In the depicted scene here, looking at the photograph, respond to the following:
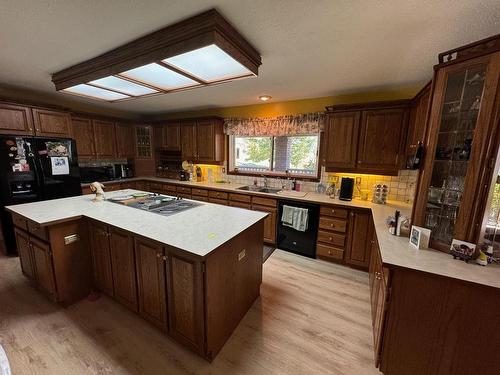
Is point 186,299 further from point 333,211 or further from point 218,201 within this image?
point 218,201

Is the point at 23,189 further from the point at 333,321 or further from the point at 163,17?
the point at 333,321

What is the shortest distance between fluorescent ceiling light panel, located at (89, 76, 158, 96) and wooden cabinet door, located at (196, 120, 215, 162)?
1.56 m

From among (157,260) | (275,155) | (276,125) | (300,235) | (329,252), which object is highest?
(276,125)

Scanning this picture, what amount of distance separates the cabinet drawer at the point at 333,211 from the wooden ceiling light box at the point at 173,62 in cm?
191

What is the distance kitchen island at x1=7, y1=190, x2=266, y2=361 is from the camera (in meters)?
1.39

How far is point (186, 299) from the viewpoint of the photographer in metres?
1.41

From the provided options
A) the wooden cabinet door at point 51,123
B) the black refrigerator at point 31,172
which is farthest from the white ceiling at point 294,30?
the black refrigerator at point 31,172

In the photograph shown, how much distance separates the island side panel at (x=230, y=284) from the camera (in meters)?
1.39

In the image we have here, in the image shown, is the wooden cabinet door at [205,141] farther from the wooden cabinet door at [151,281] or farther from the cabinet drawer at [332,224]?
the wooden cabinet door at [151,281]

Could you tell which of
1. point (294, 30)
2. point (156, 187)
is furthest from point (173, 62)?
point (156, 187)

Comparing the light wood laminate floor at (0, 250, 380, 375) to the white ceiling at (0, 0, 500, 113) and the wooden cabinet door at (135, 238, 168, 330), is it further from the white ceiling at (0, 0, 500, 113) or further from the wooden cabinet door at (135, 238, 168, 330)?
the white ceiling at (0, 0, 500, 113)

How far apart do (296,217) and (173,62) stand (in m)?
2.32

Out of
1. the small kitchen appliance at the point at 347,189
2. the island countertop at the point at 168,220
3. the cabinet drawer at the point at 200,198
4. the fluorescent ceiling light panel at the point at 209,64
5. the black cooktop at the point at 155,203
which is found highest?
the fluorescent ceiling light panel at the point at 209,64

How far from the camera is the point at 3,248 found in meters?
2.95
